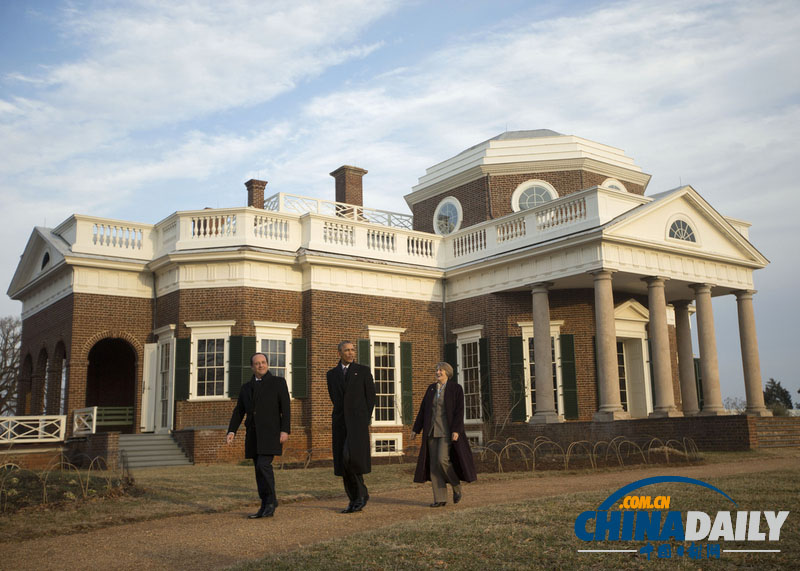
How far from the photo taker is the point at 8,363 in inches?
1756

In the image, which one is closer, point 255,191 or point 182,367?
point 182,367

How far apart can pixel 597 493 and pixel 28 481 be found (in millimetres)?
8563

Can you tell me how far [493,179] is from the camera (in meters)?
25.1

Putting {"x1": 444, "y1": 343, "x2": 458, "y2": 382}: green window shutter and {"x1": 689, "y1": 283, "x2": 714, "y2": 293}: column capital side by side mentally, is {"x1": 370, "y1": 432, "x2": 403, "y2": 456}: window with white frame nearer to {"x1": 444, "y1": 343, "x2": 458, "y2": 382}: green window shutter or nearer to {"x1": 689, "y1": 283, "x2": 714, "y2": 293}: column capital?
{"x1": 444, "y1": 343, "x2": 458, "y2": 382}: green window shutter

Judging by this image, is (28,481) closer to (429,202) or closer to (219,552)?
(219,552)

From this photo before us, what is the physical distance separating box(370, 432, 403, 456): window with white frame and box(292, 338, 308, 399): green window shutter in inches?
98.5

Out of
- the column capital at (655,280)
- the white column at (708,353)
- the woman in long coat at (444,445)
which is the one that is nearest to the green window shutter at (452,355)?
the column capital at (655,280)

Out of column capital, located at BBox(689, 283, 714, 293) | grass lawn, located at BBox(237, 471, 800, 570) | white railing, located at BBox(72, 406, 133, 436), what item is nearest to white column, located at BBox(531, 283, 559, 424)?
column capital, located at BBox(689, 283, 714, 293)

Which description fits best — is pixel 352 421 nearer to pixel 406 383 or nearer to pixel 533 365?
pixel 406 383

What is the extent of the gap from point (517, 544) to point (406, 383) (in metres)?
15.6

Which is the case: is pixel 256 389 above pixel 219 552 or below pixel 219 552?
above

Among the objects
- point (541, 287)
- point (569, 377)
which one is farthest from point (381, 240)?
point (569, 377)

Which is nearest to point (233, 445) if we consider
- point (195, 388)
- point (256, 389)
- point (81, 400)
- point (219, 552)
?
point (195, 388)

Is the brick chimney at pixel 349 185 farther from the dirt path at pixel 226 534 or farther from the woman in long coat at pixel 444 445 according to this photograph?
the woman in long coat at pixel 444 445
